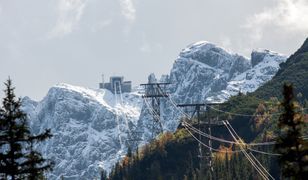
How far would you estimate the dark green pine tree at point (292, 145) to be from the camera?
1382 inches

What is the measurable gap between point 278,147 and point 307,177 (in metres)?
1.94

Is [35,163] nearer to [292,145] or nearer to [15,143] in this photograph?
[15,143]

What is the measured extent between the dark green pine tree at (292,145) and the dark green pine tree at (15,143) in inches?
471

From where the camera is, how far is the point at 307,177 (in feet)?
114

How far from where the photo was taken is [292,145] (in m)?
35.4

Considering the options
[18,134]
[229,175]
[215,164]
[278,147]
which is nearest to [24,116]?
[18,134]

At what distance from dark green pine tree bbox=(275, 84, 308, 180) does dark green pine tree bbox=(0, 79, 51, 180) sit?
39.2 ft

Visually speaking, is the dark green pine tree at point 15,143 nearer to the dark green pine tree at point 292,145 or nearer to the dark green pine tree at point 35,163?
the dark green pine tree at point 35,163

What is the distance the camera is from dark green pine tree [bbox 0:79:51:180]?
3812 centimetres

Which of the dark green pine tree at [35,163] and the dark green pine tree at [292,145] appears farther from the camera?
the dark green pine tree at [35,163]

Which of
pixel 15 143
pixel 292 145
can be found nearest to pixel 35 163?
pixel 15 143

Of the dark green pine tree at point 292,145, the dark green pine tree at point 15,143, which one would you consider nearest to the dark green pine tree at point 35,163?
the dark green pine tree at point 15,143

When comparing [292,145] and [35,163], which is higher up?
[292,145]

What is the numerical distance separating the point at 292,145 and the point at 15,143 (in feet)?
44.8
